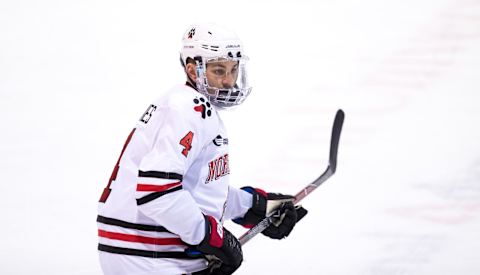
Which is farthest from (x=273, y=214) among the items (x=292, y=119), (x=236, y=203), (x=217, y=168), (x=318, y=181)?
(x=292, y=119)

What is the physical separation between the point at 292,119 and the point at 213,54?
2357mm

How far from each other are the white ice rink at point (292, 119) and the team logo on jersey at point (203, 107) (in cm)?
146

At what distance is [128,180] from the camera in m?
2.47

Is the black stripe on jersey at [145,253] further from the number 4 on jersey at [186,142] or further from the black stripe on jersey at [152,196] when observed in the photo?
the number 4 on jersey at [186,142]

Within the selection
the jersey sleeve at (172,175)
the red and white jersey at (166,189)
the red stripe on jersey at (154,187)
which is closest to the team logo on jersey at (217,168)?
the red and white jersey at (166,189)

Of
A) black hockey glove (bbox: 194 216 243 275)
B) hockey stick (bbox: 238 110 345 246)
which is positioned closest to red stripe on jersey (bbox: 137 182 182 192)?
black hockey glove (bbox: 194 216 243 275)

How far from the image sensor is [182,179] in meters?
2.36

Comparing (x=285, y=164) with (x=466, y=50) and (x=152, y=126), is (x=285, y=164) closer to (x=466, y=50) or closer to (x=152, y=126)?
(x=466, y=50)

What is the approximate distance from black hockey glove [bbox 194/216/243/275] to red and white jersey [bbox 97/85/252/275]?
0.08 ft

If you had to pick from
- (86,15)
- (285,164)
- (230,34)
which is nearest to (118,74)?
(86,15)

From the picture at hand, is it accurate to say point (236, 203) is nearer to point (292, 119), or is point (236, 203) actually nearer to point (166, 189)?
point (166, 189)

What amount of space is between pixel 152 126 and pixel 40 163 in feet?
7.32

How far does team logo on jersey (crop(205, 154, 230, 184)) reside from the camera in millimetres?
2521

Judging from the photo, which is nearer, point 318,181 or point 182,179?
point 182,179
